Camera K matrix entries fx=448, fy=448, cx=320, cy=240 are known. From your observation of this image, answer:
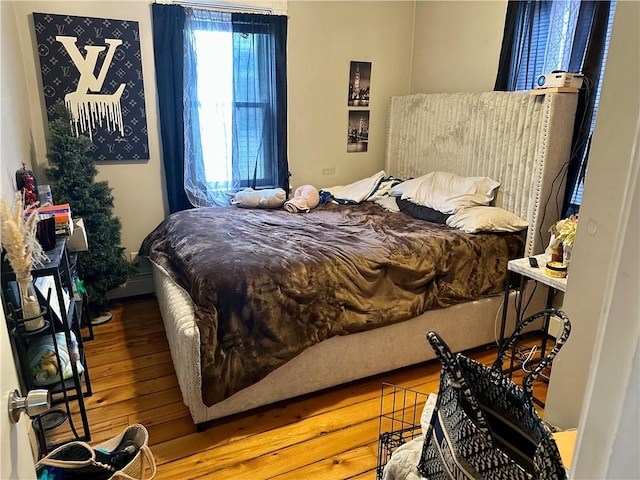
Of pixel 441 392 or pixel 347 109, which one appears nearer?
pixel 441 392

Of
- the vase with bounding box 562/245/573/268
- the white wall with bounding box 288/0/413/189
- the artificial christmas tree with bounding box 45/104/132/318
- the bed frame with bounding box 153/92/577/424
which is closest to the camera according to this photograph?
the bed frame with bounding box 153/92/577/424

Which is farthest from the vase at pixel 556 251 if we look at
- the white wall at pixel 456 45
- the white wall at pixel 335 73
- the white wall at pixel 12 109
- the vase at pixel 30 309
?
the white wall at pixel 12 109

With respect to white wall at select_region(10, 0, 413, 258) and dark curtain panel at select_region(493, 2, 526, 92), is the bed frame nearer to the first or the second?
dark curtain panel at select_region(493, 2, 526, 92)

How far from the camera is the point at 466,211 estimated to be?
2896 millimetres

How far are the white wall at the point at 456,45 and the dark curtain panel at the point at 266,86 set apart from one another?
1.25 m

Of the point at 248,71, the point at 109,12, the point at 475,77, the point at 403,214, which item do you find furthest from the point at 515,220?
the point at 109,12

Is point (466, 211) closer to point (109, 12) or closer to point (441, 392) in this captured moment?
point (441, 392)

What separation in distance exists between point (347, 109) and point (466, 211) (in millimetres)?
1651

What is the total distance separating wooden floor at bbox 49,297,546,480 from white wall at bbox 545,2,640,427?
747mm

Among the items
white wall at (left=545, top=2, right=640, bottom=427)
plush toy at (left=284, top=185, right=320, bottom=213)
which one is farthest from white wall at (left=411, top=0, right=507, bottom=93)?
white wall at (left=545, top=2, right=640, bottom=427)

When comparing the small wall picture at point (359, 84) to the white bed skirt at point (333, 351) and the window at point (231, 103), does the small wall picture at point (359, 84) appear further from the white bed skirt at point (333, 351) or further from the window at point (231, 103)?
the white bed skirt at point (333, 351)

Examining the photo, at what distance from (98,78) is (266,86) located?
122 cm

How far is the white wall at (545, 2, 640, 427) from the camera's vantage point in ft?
3.89

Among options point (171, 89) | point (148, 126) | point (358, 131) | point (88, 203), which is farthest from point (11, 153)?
point (358, 131)
